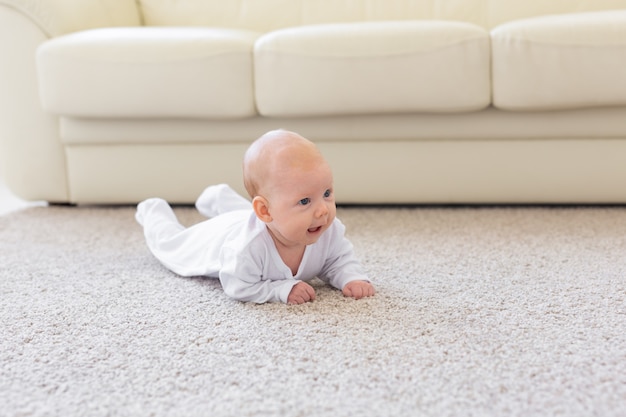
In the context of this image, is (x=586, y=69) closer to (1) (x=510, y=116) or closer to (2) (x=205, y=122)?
(1) (x=510, y=116)

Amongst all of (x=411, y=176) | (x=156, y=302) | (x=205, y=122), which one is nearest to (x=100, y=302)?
(x=156, y=302)

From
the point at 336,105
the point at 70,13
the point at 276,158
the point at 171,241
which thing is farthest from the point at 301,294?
the point at 70,13

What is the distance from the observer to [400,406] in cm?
81

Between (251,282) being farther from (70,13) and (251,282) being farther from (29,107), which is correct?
(70,13)

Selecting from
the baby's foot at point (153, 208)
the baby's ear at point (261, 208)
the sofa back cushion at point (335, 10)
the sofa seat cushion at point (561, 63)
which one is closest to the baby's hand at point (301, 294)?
the baby's ear at point (261, 208)

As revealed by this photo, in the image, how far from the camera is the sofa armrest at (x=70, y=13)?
198cm

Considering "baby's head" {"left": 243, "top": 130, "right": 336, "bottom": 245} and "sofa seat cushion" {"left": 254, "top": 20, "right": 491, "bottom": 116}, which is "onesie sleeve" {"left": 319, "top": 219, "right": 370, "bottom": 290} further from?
"sofa seat cushion" {"left": 254, "top": 20, "right": 491, "bottom": 116}

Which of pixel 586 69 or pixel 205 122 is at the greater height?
pixel 586 69

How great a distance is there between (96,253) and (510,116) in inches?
41.3

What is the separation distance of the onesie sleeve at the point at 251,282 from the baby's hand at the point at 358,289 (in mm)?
87

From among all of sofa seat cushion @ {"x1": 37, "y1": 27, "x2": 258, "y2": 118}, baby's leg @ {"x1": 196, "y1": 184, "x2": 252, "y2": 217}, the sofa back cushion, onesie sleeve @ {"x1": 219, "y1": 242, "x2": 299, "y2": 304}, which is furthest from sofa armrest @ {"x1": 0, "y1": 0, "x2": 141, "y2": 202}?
onesie sleeve @ {"x1": 219, "y1": 242, "x2": 299, "y2": 304}

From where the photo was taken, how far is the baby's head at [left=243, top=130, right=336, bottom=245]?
3.74ft

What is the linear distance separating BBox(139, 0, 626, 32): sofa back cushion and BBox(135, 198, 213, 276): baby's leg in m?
1.05

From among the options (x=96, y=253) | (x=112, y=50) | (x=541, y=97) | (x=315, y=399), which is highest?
(x=112, y=50)
